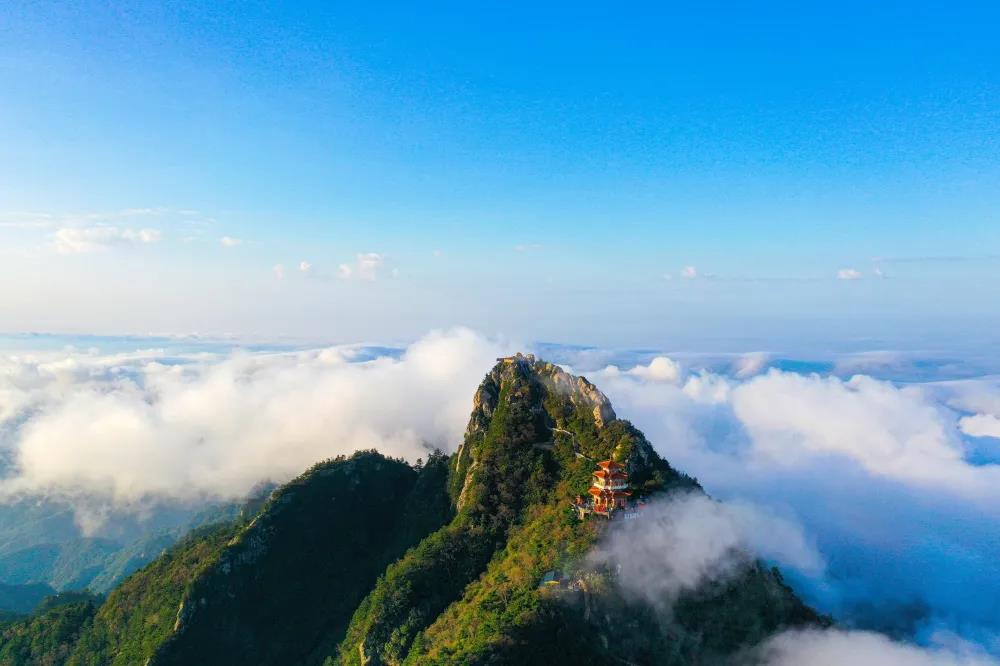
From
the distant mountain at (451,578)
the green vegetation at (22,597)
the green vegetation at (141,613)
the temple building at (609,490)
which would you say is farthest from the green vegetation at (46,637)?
the temple building at (609,490)

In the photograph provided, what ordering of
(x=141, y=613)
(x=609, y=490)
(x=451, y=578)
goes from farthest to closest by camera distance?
(x=141, y=613), (x=451, y=578), (x=609, y=490)

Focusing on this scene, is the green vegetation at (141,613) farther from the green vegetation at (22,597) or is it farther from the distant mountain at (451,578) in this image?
the green vegetation at (22,597)

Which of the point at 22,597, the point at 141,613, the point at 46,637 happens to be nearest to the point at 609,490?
the point at 141,613

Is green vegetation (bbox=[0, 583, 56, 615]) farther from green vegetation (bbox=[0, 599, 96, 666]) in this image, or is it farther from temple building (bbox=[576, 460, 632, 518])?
temple building (bbox=[576, 460, 632, 518])

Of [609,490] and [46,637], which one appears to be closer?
[609,490]

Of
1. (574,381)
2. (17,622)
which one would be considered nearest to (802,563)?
(574,381)

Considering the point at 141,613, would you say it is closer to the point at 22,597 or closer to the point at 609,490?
Result: the point at 609,490

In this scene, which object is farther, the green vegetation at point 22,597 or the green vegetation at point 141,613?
the green vegetation at point 22,597
